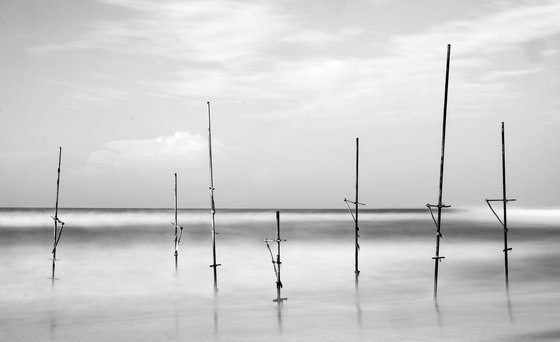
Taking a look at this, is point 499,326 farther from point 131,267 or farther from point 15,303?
point 131,267

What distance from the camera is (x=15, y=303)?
2258cm

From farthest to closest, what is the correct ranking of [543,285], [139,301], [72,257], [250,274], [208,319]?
1. [72,257]
2. [250,274]
3. [543,285]
4. [139,301]
5. [208,319]

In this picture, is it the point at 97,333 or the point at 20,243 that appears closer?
the point at 97,333

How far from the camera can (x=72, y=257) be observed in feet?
136

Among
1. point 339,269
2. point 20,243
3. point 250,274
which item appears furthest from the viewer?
point 20,243

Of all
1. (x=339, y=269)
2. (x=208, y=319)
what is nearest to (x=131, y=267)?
(x=339, y=269)

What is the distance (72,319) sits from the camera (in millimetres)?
19516

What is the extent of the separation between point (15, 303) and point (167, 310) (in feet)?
19.6

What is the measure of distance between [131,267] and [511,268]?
2179cm

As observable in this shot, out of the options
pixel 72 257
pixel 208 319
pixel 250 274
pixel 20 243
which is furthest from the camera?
pixel 20 243

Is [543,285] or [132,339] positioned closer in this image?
[132,339]

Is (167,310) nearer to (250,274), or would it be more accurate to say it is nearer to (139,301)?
(139,301)

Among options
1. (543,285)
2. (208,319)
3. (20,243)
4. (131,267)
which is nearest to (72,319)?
(208,319)

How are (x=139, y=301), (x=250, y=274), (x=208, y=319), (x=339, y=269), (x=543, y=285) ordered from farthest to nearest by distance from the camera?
(x=339, y=269), (x=250, y=274), (x=543, y=285), (x=139, y=301), (x=208, y=319)
